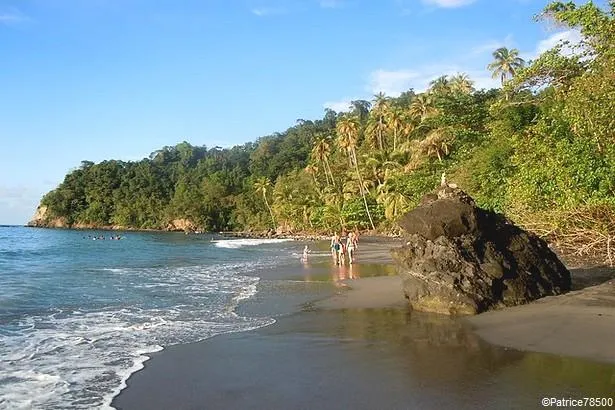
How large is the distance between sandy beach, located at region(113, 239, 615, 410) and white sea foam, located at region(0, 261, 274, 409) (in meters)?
0.60

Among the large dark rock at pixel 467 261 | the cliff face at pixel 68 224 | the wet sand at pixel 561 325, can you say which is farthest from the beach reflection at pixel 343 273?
the cliff face at pixel 68 224

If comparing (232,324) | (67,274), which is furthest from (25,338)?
(67,274)

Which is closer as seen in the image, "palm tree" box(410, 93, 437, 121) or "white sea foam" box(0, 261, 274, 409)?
"white sea foam" box(0, 261, 274, 409)

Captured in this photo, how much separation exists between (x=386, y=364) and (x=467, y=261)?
5.44 m

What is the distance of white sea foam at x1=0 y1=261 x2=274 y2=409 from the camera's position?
854cm

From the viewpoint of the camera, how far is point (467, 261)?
539 inches

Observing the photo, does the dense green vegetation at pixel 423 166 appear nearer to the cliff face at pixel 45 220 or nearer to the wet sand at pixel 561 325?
the cliff face at pixel 45 220

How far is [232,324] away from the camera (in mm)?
13656

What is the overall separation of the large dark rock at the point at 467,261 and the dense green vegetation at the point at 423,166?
5.95 m

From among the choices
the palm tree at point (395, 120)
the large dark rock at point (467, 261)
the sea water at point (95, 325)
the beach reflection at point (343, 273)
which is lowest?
the sea water at point (95, 325)

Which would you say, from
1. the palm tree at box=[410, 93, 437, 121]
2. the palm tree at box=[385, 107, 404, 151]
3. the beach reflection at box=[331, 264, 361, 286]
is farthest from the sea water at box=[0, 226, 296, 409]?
the palm tree at box=[410, 93, 437, 121]

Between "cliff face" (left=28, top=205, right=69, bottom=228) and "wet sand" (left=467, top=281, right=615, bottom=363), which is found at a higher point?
"cliff face" (left=28, top=205, right=69, bottom=228)

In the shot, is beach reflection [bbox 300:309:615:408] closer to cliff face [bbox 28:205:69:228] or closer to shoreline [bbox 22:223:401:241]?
shoreline [bbox 22:223:401:241]

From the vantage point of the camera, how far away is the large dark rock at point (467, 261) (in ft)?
43.7
